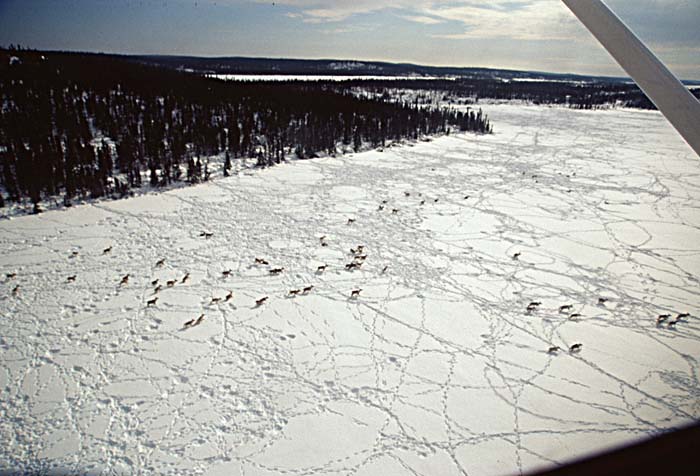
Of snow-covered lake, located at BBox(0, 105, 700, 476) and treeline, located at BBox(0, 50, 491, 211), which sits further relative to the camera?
treeline, located at BBox(0, 50, 491, 211)

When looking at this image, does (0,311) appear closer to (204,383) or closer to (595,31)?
(204,383)

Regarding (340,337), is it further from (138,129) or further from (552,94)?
(552,94)

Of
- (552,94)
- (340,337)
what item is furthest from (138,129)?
(552,94)

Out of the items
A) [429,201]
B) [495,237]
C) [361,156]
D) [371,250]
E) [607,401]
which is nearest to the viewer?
[607,401]

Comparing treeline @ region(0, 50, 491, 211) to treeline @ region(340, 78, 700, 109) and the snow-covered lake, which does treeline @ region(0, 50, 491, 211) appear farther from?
treeline @ region(340, 78, 700, 109)

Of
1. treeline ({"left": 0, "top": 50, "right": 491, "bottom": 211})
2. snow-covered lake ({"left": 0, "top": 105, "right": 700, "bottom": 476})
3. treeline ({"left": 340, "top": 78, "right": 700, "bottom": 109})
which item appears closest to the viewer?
snow-covered lake ({"left": 0, "top": 105, "right": 700, "bottom": 476})

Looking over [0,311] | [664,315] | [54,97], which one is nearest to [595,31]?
[664,315]

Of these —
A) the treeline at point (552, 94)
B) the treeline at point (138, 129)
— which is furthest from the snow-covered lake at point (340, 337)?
the treeline at point (552, 94)

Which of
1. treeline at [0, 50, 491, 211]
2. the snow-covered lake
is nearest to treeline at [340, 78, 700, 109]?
treeline at [0, 50, 491, 211]
